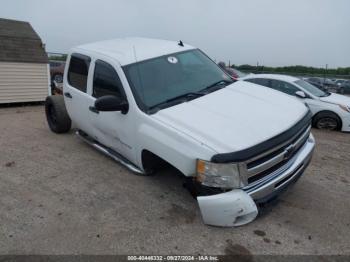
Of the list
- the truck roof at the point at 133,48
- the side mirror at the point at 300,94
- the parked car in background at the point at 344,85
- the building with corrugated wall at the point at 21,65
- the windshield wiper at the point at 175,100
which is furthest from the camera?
the parked car in background at the point at 344,85

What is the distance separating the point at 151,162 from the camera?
4.14 meters

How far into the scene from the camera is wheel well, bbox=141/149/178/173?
3996 mm

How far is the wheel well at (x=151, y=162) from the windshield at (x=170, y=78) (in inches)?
21.2

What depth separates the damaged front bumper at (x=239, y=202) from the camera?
3086 millimetres

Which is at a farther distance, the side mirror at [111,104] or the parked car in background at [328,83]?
the parked car in background at [328,83]

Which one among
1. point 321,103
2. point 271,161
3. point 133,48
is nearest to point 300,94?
point 321,103

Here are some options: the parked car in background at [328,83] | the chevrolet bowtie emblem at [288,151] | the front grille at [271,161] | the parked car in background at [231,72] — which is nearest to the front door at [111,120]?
the front grille at [271,161]

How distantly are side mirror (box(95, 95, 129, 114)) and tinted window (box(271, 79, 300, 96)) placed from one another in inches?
275

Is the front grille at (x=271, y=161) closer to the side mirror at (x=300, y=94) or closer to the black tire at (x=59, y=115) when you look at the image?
the black tire at (x=59, y=115)

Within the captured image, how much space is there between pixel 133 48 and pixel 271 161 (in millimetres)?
2594

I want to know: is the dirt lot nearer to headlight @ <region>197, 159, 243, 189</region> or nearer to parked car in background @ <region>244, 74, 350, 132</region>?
headlight @ <region>197, 159, 243, 189</region>

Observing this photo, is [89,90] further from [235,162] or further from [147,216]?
[235,162]

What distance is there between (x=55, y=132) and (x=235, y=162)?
5191 mm

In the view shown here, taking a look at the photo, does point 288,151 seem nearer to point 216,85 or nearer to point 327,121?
point 216,85
